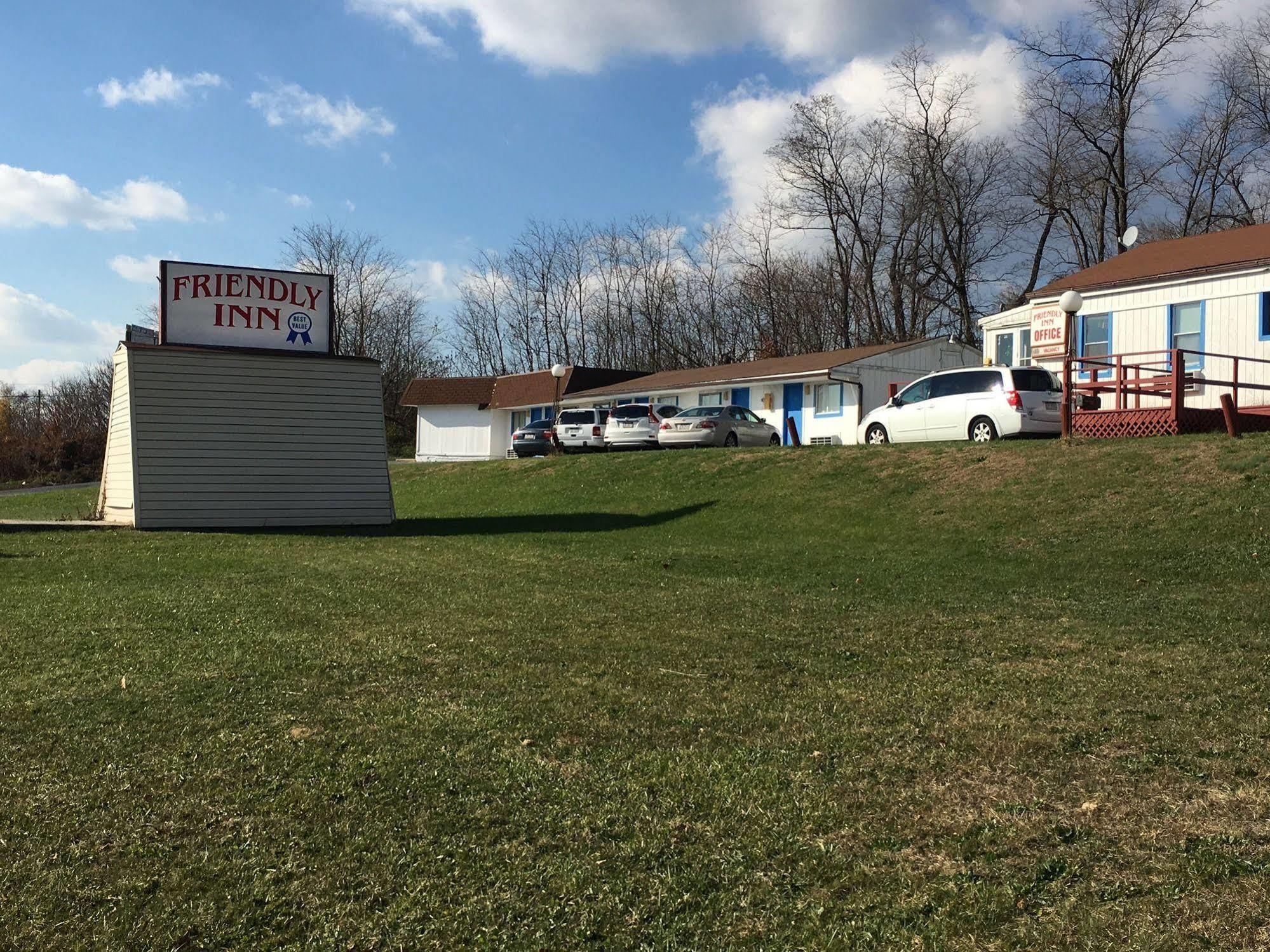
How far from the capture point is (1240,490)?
12.1 m

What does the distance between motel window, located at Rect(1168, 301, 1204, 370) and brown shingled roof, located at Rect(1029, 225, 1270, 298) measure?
28.6 inches

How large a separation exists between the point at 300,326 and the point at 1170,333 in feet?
58.8

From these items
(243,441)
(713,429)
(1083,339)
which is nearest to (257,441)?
(243,441)

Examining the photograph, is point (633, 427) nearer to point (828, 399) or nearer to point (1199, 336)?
point (828, 399)

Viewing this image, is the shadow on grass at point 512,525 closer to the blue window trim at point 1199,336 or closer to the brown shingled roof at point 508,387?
the blue window trim at point 1199,336

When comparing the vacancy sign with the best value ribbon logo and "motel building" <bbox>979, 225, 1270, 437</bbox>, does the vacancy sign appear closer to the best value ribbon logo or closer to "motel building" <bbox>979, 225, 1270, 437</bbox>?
"motel building" <bbox>979, 225, 1270, 437</bbox>

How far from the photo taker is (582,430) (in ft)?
97.0

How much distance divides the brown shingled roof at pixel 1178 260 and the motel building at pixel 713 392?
546cm

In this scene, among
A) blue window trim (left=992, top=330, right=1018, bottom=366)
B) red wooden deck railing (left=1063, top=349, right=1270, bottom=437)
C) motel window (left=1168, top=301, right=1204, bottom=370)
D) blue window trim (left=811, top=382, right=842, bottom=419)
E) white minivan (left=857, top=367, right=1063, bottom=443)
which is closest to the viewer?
red wooden deck railing (left=1063, top=349, right=1270, bottom=437)

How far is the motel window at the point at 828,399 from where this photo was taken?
30.8 m

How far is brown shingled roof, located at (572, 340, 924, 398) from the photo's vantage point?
103 ft

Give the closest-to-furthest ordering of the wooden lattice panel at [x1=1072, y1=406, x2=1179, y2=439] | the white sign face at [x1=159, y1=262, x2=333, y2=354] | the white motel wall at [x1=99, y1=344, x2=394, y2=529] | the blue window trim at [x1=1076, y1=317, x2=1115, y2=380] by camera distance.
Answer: the white motel wall at [x1=99, y1=344, x2=394, y2=529] → the wooden lattice panel at [x1=1072, y1=406, x2=1179, y2=439] → the white sign face at [x1=159, y1=262, x2=333, y2=354] → the blue window trim at [x1=1076, y1=317, x2=1115, y2=380]

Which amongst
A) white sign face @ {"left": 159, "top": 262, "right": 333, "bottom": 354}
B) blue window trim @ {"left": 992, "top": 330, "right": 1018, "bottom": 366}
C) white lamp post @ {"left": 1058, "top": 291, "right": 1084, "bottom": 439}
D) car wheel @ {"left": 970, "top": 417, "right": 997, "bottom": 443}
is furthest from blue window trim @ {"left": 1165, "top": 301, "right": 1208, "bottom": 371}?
white sign face @ {"left": 159, "top": 262, "right": 333, "bottom": 354}

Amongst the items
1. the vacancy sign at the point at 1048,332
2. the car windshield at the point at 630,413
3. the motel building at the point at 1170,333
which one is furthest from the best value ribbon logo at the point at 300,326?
the vacancy sign at the point at 1048,332
